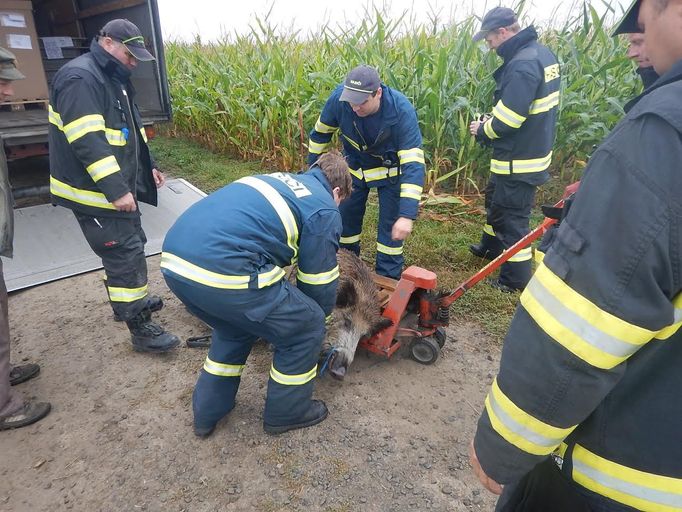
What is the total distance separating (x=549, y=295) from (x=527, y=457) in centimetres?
45

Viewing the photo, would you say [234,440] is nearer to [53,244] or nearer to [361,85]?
[361,85]

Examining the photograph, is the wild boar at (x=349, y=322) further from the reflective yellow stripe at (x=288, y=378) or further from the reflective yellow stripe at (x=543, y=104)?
the reflective yellow stripe at (x=543, y=104)

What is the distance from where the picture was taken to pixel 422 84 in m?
5.73

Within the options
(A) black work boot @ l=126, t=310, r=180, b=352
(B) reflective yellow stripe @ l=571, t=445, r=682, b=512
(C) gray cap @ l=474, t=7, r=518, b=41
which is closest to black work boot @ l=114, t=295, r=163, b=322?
(A) black work boot @ l=126, t=310, r=180, b=352

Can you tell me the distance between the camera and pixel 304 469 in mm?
2621

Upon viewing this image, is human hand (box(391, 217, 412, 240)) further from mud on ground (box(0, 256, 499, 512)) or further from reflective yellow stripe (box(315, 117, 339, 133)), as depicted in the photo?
reflective yellow stripe (box(315, 117, 339, 133))

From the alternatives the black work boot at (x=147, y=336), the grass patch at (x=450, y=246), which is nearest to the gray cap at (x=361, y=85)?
the grass patch at (x=450, y=246)

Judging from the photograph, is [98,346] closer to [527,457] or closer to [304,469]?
[304,469]

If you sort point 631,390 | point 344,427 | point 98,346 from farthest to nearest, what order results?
point 98,346 → point 344,427 → point 631,390

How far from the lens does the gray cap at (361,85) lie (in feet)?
11.2

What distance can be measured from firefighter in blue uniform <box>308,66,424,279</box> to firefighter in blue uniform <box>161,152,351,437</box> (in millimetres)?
973

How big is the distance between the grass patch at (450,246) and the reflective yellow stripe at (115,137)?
271 centimetres

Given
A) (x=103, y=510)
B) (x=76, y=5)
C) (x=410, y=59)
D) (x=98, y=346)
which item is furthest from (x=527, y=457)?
(x=76, y=5)

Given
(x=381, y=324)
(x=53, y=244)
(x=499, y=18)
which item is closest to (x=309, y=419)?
(x=381, y=324)
